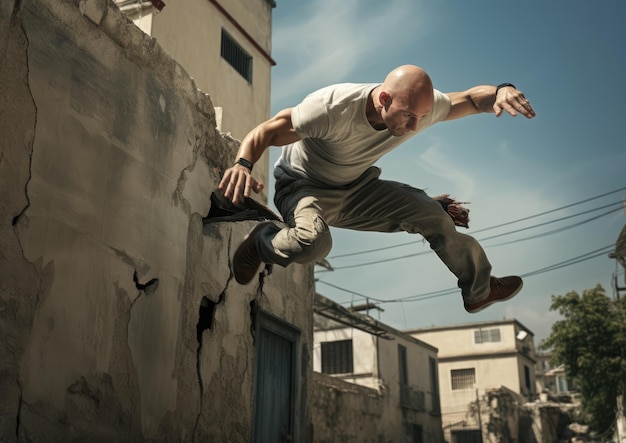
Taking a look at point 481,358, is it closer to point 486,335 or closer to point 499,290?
point 486,335

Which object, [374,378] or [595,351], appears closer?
[595,351]

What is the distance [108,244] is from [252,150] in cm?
130

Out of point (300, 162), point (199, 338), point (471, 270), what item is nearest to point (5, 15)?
point (300, 162)

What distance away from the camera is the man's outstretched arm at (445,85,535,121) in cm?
389

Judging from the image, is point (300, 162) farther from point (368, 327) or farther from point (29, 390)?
point (368, 327)

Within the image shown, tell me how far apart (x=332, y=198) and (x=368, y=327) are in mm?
19652

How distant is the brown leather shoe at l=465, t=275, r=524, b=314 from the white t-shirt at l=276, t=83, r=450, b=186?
125cm

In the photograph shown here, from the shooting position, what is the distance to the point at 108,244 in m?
4.41

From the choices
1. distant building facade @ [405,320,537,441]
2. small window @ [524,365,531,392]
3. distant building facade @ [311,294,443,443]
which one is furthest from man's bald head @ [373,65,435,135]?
small window @ [524,365,531,392]

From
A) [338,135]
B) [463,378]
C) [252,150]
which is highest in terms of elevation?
[463,378]

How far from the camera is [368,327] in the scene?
23469mm

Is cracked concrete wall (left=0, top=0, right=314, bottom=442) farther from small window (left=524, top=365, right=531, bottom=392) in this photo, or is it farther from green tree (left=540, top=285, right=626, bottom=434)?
small window (left=524, top=365, right=531, bottom=392)

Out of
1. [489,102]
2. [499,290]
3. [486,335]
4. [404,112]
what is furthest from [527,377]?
[404,112]

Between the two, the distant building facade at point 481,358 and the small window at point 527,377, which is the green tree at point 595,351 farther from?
the small window at point 527,377
